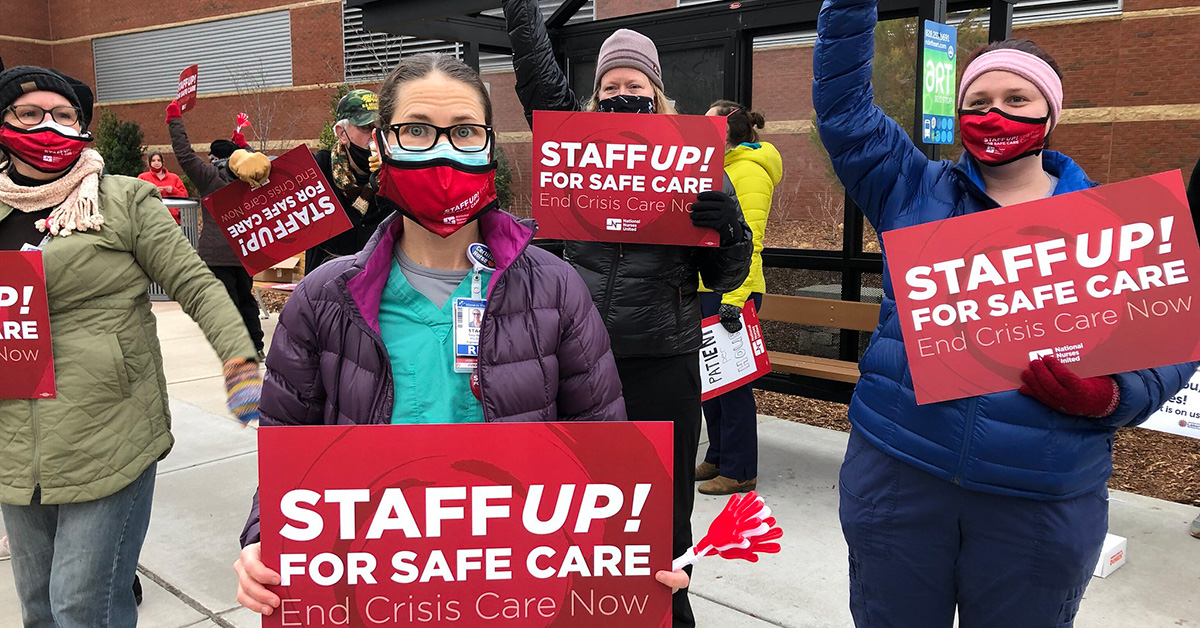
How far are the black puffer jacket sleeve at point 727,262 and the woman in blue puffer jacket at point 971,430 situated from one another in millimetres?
927

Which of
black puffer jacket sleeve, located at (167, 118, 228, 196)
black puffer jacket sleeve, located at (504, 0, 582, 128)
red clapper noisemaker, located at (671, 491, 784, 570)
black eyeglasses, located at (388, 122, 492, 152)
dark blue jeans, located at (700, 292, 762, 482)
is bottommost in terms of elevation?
dark blue jeans, located at (700, 292, 762, 482)

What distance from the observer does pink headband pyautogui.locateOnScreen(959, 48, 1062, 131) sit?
2.10 meters

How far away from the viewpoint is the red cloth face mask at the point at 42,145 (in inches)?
102

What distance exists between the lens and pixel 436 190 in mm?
1771

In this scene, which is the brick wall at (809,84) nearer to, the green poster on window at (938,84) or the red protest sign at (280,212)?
the green poster on window at (938,84)

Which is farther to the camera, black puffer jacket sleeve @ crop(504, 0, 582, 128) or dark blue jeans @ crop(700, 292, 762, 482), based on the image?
dark blue jeans @ crop(700, 292, 762, 482)

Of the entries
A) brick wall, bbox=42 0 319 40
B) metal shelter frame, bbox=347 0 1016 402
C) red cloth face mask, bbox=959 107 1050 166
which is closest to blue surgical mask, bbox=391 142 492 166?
red cloth face mask, bbox=959 107 1050 166

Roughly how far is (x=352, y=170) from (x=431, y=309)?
92.5 inches

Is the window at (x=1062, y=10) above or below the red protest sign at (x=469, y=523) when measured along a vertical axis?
above

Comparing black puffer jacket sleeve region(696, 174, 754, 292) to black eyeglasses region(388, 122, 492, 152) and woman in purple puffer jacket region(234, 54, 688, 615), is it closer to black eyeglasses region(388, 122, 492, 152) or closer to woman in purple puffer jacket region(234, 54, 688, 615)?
woman in purple puffer jacket region(234, 54, 688, 615)

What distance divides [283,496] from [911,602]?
1519 mm

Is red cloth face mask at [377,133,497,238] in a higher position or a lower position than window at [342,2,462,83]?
lower

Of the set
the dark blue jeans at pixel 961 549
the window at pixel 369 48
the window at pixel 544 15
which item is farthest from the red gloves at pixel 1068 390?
the window at pixel 369 48

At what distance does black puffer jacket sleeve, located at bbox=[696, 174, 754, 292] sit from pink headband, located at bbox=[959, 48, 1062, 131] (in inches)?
46.5
